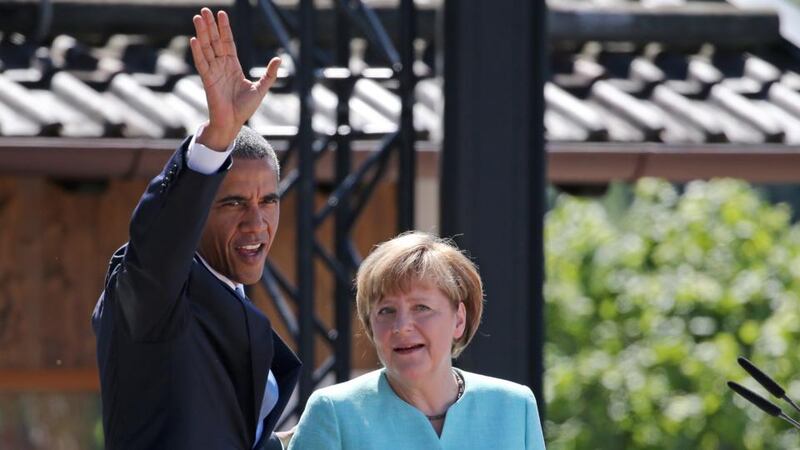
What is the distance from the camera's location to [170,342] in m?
2.59

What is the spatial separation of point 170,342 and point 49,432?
5.20 metres

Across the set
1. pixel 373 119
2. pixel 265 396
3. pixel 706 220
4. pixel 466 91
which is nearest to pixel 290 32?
pixel 373 119

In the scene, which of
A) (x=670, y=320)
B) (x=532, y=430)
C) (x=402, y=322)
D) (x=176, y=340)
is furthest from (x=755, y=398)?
(x=670, y=320)

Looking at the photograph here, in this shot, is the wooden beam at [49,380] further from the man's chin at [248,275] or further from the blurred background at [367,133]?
the man's chin at [248,275]

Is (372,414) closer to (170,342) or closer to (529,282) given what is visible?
(170,342)

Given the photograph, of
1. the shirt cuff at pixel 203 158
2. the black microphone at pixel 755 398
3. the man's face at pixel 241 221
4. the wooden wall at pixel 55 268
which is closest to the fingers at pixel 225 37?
the shirt cuff at pixel 203 158

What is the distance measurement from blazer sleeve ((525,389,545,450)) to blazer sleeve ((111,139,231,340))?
24.1 inches

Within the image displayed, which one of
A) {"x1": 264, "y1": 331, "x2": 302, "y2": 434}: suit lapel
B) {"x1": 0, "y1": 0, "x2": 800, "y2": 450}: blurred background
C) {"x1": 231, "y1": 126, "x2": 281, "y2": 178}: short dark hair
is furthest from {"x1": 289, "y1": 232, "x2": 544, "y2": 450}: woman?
{"x1": 0, "y1": 0, "x2": 800, "y2": 450}: blurred background

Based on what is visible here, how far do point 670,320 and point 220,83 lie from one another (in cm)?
1609

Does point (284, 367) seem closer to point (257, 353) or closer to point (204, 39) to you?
point (257, 353)

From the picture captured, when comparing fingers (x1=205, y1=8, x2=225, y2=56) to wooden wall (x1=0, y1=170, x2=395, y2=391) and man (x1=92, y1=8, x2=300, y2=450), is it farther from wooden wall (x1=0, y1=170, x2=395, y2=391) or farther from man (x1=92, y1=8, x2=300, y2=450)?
wooden wall (x1=0, y1=170, x2=395, y2=391)

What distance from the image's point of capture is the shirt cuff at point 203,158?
2.52 meters

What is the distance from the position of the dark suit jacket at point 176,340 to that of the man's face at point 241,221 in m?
0.05

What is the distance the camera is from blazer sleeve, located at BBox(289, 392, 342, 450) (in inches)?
106
